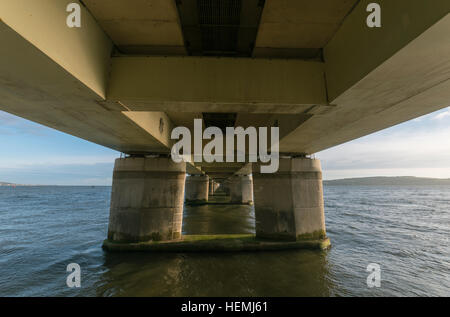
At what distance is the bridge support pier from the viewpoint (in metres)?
43.4

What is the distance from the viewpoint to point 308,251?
12.7 meters

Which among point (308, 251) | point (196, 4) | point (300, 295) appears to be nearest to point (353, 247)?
point (308, 251)

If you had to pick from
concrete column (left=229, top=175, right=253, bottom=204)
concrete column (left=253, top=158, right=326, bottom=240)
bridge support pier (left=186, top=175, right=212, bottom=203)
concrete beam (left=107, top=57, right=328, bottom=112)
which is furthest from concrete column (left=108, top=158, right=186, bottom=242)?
concrete column (left=229, top=175, right=253, bottom=204)

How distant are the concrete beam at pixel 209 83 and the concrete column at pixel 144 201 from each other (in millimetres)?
8688

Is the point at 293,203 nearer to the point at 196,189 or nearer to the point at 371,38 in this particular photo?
the point at 371,38

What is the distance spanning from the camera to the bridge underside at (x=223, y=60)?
11.1 feet

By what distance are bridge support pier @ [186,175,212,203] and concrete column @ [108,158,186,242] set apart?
97.7ft

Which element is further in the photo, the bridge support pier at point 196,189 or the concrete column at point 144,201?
the bridge support pier at point 196,189

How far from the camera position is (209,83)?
5312 millimetres

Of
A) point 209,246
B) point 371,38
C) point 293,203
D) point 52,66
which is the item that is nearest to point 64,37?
point 52,66

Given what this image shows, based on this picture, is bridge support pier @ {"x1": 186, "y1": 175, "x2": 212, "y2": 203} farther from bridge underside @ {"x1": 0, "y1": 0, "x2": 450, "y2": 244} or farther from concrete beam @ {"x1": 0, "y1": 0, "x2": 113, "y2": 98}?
concrete beam @ {"x1": 0, "y1": 0, "x2": 113, "y2": 98}

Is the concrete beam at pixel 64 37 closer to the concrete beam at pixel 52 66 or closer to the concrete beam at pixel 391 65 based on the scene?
the concrete beam at pixel 52 66

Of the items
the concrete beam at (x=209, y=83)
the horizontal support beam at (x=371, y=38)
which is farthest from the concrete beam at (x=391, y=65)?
the concrete beam at (x=209, y=83)
